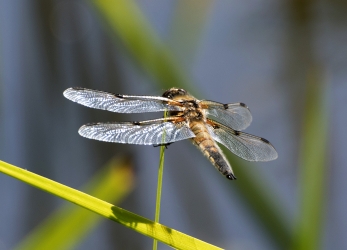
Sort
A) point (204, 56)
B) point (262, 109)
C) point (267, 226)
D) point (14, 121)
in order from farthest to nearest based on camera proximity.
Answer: point (204, 56) → point (262, 109) → point (14, 121) → point (267, 226)

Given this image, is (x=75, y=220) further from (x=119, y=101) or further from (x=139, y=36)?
(x=139, y=36)

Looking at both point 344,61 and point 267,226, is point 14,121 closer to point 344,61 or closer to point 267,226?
point 267,226

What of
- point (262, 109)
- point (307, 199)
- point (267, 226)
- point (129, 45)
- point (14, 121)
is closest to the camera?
point (307, 199)

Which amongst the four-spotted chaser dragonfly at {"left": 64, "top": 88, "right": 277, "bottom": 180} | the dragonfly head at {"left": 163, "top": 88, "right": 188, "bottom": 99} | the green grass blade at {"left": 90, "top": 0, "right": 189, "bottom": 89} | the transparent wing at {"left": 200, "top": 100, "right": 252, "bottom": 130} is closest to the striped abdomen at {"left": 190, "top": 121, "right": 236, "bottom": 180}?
the four-spotted chaser dragonfly at {"left": 64, "top": 88, "right": 277, "bottom": 180}

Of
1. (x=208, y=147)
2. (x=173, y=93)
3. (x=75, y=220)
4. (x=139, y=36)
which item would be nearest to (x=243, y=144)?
(x=208, y=147)

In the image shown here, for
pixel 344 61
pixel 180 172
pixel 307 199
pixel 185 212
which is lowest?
pixel 185 212

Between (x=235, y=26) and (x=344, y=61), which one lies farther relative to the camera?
(x=235, y=26)

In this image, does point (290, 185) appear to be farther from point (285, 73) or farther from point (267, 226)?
point (267, 226)

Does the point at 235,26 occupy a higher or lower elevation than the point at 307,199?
higher

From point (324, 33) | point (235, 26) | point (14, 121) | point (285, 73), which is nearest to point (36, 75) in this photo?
point (14, 121)
